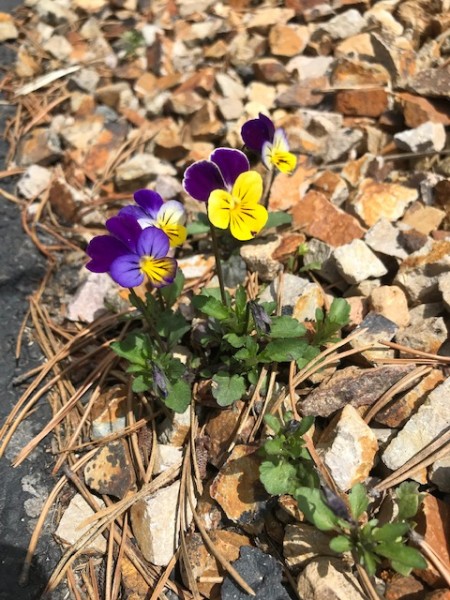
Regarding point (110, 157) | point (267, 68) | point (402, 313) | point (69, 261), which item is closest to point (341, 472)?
point (402, 313)

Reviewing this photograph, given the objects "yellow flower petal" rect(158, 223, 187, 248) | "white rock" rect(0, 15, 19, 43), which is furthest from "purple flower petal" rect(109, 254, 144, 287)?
"white rock" rect(0, 15, 19, 43)

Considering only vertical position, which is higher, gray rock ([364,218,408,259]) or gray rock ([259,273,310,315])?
gray rock ([364,218,408,259])

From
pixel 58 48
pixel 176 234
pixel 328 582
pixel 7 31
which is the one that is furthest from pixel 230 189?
pixel 7 31

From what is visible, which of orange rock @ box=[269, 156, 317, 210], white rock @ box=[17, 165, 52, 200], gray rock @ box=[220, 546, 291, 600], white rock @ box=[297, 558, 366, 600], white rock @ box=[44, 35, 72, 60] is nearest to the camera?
white rock @ box=[297, 558, 366, 600]

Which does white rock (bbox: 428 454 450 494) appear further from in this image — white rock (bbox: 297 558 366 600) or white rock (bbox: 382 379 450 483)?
white rock (bbox: 297 558 366 600)

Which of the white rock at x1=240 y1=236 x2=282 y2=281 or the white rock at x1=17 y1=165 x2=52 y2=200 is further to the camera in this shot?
the white rock at x1=17 y1=165 x2=52 y2=200

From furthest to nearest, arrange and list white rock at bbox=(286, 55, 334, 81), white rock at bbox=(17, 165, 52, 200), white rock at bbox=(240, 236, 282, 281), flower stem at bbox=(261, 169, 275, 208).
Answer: white rock at bbox=(286, 55, 334, 81) < white rock at bbox=(17, 165, 52, 200) < flower stem at bbox=(261, 169, 275, 208) < white rock at bbox=(240, 236, 282, 281)

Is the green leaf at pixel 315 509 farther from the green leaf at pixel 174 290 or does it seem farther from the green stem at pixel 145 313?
the green leaf at pixel 174 290
